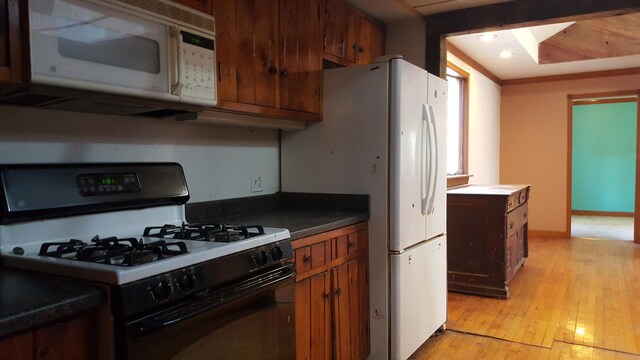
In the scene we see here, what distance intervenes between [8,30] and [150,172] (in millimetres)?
748

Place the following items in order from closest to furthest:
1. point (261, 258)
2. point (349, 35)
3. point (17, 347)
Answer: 1. point (17, 347)
2. point (261, 258)
3. point (349, 35)

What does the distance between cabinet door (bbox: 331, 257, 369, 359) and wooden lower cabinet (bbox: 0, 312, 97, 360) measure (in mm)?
1188

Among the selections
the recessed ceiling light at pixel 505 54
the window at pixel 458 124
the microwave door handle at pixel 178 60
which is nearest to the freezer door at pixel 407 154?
the microwave door handle at pixel 178 60

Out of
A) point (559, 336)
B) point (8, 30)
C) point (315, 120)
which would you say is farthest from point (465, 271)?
point (8, 30)

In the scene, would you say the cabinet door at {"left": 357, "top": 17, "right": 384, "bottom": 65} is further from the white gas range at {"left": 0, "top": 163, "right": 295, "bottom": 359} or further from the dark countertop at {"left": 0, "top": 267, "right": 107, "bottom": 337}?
the dark countertop at {"left": 0, "top": 267, "right": 107, "bottom": 337}

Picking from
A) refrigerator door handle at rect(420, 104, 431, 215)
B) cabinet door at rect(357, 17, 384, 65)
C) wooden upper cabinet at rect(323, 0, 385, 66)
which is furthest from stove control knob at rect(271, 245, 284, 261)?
cabinet door at rect(357, 17, 384, 65)

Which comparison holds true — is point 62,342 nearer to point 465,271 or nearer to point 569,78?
point 465,271

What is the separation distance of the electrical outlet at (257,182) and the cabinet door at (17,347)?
5.06ft

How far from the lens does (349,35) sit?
9.14 ft

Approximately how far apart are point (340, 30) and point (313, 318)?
159 cm

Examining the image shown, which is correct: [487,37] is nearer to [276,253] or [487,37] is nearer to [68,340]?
[276,253]

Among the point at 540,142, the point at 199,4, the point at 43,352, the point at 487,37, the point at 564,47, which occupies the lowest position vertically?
the point at 43,352

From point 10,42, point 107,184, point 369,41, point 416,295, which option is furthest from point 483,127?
point 10,42

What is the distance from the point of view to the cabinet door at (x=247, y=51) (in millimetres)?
1868
